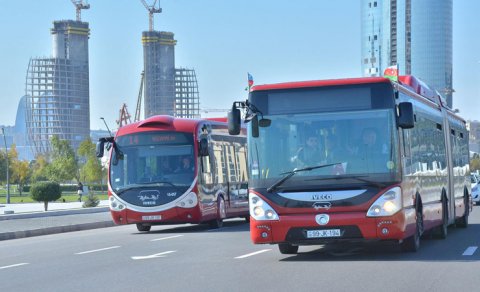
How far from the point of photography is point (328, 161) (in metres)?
14.9

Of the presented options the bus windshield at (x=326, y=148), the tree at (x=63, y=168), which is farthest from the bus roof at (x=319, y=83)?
the tree at (x=63, y=168)

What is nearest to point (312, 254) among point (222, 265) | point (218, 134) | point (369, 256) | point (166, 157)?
point (369, 256)

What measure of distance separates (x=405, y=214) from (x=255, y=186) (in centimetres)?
227

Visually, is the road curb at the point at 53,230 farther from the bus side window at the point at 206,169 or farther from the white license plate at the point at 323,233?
the white license plate at the point at 323,233

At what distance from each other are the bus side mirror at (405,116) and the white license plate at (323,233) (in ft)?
5.98

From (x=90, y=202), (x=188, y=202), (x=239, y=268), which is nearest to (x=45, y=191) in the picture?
(x=90, y=202)

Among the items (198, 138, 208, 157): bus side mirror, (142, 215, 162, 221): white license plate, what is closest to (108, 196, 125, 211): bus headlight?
(142, 215, 162, 221): white license plate

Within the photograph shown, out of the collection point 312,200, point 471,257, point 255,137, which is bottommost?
point 471,257

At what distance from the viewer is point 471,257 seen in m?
15.5

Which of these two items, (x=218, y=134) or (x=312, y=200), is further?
(x=218, y=134)

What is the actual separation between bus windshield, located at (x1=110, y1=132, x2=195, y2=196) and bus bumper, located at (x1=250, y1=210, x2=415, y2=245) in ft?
39.5

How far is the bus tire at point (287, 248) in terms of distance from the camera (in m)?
16.3

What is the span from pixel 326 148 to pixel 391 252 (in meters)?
2.58

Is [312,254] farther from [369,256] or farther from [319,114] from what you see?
[319,114]
